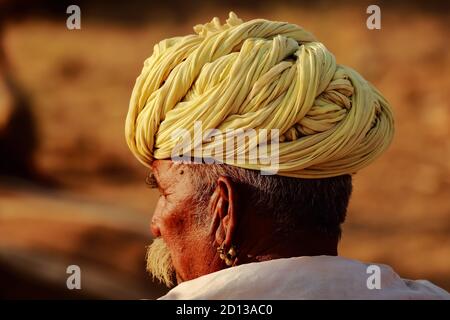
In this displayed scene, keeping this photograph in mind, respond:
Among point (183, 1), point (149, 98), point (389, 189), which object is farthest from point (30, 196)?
point (149, 98)

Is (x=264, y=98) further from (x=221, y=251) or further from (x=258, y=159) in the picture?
(x=221, y=251)

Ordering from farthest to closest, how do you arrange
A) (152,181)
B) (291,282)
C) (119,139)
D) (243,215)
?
(119,139) < (152,181) < (243,215) < (291,282)

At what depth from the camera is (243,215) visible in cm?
228

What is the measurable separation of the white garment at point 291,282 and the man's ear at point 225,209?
11cm

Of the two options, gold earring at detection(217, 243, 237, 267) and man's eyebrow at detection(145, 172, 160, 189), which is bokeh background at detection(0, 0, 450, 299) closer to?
man's eyebrow at detection(145, 172, 160, 189)

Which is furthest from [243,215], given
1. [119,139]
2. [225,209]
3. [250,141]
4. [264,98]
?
[119,139]

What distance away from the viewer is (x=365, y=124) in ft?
7.78

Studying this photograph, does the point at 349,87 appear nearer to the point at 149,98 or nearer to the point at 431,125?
the point at 149,98

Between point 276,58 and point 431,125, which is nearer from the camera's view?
point 276,58

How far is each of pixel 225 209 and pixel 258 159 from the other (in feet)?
0.46

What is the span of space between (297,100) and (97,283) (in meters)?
3.67

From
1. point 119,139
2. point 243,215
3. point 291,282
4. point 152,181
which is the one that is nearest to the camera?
point 291,282

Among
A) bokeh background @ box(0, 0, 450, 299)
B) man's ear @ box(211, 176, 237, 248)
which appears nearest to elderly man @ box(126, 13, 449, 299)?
man's ear @ box(211, 176, 237, 248)

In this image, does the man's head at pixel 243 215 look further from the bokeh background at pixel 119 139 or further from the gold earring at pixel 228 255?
the bokeh background at pixel 119 139
